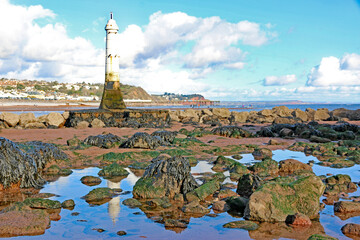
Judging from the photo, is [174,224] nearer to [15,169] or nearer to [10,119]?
[15,169]

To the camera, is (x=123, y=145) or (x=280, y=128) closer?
(x=123, y=145)

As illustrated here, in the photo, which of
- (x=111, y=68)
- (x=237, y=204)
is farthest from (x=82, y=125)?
(x=237, y=204)

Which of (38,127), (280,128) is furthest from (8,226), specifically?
(38,127)

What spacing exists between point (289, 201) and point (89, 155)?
7752 mm

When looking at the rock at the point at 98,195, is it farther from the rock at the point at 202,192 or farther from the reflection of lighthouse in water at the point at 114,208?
the rock at the point at 202,192

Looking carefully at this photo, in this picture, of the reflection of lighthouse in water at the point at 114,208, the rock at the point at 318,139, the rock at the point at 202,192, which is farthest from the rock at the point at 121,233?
the rock at the point at 318,139

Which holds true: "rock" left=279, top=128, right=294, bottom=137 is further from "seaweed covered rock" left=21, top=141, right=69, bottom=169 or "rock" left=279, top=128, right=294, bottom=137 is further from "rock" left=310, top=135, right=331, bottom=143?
"seaweed covered rock" left=21, top=141, right=69, bottom=169

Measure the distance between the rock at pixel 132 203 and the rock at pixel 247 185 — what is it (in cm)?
211

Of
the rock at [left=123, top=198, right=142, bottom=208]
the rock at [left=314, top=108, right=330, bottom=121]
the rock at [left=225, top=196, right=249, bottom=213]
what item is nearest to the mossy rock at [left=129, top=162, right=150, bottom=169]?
the rock at [left=123, top=198, right=142, bottom=208]

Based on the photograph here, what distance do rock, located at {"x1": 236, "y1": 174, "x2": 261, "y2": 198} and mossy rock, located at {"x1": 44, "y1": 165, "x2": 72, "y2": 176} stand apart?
15.3ft

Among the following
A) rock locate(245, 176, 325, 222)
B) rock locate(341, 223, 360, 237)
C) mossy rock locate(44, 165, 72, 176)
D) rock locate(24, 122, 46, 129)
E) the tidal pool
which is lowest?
rock locate(24, 122, 46, 129)

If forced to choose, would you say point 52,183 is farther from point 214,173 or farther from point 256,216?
point 256,216

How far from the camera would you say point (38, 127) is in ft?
79.8

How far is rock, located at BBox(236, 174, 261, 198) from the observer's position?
7.43 m
